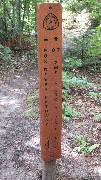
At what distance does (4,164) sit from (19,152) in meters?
0.38

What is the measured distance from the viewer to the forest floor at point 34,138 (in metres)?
4.12

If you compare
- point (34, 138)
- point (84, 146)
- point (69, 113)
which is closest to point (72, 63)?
point (69, 113)

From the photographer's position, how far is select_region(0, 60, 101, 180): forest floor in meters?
4.12

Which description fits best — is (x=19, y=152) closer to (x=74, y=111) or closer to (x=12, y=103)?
(x=74, y=111)

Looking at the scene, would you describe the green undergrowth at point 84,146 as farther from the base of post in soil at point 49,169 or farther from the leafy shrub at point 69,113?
the base of post in soil at point 49,169

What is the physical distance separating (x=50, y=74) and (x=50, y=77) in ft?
Result: 0.11

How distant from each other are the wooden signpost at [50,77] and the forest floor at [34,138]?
0.83m

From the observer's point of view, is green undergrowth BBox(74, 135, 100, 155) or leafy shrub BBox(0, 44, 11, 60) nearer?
green undergrowth BBox(74, 135, 100, 155)

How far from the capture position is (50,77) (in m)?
2.98

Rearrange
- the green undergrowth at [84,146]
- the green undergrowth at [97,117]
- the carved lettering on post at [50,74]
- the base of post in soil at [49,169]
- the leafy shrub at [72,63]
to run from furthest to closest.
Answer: the leafy shrub at [72,63]
the green undergrowth at [97,117]
the green undergrowth at [84,146]
the base of post in soil at [49,169]
the carved lettering on post at [50,74]

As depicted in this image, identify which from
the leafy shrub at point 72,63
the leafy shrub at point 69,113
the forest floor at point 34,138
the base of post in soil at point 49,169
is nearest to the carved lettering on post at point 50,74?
the base of post in soil at point 49,169

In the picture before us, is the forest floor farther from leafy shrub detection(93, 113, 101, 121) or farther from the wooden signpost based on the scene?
the wooden signpost

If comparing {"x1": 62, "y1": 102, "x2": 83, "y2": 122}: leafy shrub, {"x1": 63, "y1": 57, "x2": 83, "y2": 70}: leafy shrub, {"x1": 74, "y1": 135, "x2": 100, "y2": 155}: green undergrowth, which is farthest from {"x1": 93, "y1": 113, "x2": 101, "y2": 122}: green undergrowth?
{"x1": 63, "y1": 57, "x2": 83, "y2": 70}: leafy shrub

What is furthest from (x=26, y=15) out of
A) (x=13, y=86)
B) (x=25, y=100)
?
(x=25, y=100)
